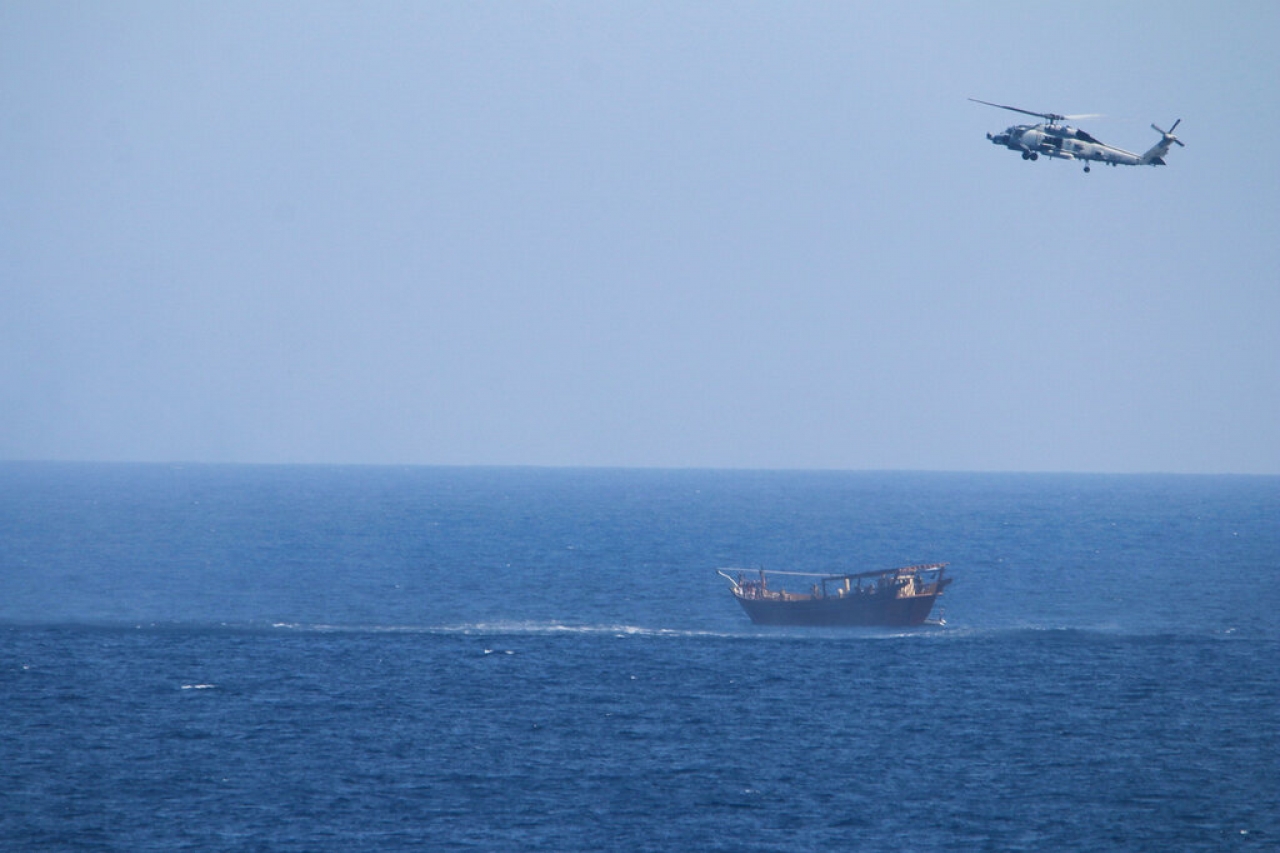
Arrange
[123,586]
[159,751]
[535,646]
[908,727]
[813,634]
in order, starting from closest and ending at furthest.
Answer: [159,751] → [908,727] → [535,646] → [813,634] → [123,586]

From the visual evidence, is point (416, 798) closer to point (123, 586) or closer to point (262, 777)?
point (262, 777)

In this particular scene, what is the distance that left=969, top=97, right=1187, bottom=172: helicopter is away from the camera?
67500 millimetres

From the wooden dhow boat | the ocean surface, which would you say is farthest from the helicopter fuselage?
the wooden dhow boat

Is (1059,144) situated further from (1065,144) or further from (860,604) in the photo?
(860,604)

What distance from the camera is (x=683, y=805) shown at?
53.5 meters

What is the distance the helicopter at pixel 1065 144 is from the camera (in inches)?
2657

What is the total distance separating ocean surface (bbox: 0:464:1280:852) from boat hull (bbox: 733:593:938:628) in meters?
2.23

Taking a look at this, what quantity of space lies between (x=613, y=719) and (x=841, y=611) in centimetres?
3658

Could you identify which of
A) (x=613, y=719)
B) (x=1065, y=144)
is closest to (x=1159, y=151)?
(x=1065, y=144)

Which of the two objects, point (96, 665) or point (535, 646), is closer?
point (96, 665)

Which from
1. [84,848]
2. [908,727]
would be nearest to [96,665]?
[84,848]

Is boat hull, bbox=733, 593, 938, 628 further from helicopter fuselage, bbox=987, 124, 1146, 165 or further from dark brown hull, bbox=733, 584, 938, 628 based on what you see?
helicopter fuselage, bbox=987, 124, 1146, 165

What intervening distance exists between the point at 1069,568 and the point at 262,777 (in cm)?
10823

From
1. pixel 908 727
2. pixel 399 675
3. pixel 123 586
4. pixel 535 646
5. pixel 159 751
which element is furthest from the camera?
pixel 123 586
